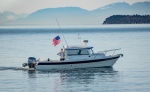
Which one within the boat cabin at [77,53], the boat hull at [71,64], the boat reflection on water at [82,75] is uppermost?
the boat cabin at [77,53]

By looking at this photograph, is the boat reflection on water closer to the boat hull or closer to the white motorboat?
the boat hull

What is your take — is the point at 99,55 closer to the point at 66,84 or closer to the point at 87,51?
the point at 87,51

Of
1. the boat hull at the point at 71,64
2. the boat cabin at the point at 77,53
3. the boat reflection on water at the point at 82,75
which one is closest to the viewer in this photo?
the boat reflection on water at the point at 82,75

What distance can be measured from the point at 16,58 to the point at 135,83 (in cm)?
2742

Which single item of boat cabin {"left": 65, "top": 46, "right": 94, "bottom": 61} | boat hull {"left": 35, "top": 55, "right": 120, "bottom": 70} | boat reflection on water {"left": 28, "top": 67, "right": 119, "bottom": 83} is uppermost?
boat cabin {"left": 65, "top": 46, "right": 94, "bottom": 61}

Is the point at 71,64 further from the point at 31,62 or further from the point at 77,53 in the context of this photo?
the point at 31,62

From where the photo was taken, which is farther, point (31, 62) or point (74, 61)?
point (31, 62)

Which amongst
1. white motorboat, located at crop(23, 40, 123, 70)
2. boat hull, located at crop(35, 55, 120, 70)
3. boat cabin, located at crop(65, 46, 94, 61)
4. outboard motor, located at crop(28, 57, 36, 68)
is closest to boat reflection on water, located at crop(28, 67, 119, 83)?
boat hull, located at crop(35, 55, 120, 70)

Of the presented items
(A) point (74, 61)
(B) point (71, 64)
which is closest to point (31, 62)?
(B) point (71, 64)

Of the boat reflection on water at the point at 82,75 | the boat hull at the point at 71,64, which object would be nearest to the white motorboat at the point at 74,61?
the boat hull at the point at 71,64

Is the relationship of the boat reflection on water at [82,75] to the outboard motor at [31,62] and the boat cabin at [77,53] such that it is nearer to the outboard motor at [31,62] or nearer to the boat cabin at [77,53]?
the outboard motor at [31,62]

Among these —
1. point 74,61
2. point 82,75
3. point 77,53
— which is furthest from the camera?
point 77,53

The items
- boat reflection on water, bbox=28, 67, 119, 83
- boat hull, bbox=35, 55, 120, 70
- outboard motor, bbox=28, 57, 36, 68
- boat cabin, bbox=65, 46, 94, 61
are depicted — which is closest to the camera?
boat reflection on water, bbox=28, 67, 119, 83

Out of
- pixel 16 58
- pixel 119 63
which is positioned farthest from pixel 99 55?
pixel 16 58
